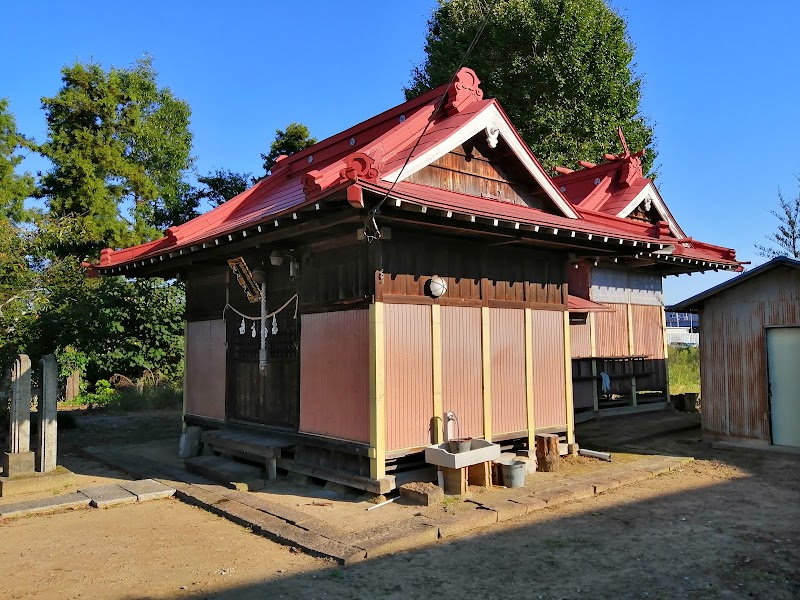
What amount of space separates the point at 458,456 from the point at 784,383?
661cm

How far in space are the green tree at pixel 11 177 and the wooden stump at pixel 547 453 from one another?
19500mm

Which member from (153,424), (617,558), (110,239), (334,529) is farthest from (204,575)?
(110,239)

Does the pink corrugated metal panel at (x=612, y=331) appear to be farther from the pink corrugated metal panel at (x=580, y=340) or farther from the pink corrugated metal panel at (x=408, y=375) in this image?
the pink corrugated metal panel at (x=408, y=375)

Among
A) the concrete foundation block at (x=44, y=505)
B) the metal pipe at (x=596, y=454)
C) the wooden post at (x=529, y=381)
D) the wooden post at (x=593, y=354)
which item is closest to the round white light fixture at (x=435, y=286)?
the wooden post at (x=529, y=381)

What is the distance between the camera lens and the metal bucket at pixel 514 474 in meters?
7.63

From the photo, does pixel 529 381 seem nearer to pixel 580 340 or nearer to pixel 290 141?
pixel 580 340

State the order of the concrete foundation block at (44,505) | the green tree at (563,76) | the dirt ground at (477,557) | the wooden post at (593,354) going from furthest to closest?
the green tree at (563,76) → the wooden post at (593,354) → the concrete foundation block at (44,505) → the dirt ground at (477,557)

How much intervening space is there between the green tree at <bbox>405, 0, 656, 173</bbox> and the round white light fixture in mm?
15327

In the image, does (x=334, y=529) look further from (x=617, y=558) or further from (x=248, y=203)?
(x=248, y=203)

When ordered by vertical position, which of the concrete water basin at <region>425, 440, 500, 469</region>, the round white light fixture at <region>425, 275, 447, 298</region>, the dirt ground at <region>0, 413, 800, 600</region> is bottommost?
the dirt ground at <region>0, 413, 800, 600</region>

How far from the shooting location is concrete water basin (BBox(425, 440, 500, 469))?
276 inches

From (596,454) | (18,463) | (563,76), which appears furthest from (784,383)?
(563,76)

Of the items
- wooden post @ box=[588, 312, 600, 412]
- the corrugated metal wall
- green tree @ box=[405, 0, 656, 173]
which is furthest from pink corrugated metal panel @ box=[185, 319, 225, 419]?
green tree @ box=[405, 0, 656, 173]

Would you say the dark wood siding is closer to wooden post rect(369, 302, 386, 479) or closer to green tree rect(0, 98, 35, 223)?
wooden post rect(369, 302, 386, 479)
